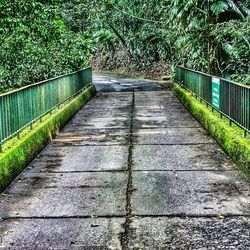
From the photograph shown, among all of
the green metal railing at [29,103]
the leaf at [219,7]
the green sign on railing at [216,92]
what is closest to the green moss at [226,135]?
the green sign on railing at [216,92]

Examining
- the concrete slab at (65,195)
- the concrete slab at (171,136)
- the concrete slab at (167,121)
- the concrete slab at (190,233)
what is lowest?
the concrete slab at (190,233)

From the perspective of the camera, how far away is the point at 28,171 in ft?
27.7

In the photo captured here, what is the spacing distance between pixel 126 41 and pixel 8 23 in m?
28.3

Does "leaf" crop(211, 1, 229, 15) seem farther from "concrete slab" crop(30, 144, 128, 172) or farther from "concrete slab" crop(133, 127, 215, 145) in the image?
"concrete slab" crop(30, 144, 128, 172)

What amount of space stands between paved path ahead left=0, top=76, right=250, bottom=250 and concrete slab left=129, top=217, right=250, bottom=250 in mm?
11

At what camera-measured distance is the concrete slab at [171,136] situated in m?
10.9

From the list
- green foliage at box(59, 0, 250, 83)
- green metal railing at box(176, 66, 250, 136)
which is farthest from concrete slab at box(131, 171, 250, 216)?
green foliage at box(59, 0, 250, 83)

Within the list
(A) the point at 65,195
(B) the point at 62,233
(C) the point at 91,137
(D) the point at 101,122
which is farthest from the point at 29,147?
(D) the point at 101,122

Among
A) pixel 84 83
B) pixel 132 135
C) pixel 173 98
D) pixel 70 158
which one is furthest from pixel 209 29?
pixel 70 158

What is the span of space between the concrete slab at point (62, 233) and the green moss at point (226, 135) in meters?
3.14

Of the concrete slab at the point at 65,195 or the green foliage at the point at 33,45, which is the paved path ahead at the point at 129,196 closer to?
the concrete slab at the point at 65,195

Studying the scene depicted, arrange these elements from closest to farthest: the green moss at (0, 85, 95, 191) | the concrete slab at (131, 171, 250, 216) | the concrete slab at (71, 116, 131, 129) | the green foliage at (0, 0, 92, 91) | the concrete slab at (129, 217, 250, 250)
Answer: the concrete slab at (129, 217, 250, 250) < the concrete slab at (131, 171, 250, 216) < the green moss at (0, 85, 95, 191) < the green foliage at (0, 0, 92, 91) < the concrete slab at (71, 116, 131, 129)

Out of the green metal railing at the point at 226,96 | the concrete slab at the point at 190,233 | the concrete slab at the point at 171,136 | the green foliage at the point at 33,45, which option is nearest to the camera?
the concrete slab at the point at 190,233

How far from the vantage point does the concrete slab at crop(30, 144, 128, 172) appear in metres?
8.56
